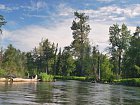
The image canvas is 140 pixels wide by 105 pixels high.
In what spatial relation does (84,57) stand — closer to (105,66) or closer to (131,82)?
(105,66)

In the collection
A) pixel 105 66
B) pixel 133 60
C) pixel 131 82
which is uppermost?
pixel 133 60

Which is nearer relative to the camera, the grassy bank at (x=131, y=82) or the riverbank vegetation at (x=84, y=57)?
the grassy bank at (x=131, y=82)

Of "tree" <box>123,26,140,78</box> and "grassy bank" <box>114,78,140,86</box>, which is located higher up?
"tree" <box>123,26,140,78</box>

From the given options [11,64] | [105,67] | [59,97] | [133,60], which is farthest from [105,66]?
[59,97]

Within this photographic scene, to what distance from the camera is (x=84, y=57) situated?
144625 mm

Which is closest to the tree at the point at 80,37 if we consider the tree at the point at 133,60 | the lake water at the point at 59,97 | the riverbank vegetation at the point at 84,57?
the riverbank vegetation at the point at 84,57

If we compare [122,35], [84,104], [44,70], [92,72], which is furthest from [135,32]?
[84,104]

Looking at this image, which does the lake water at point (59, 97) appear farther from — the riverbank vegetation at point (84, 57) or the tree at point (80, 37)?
the tree at point (80, 37)

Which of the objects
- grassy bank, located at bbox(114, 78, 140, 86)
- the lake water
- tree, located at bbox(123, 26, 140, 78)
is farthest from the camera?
tree, located at bbox(123, 26, 140, 78)

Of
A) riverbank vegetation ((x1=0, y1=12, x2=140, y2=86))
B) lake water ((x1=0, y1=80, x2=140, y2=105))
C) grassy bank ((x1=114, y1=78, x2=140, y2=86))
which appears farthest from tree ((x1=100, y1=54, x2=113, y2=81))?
lake water ((x1=0, y1=80, x2=140, y2=105))

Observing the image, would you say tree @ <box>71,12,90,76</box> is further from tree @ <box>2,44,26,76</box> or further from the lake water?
the lake water

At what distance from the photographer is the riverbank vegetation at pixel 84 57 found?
11429 centimetres

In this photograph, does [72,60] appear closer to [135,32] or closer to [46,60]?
[46,60]

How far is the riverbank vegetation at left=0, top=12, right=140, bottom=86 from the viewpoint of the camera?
114 metres
